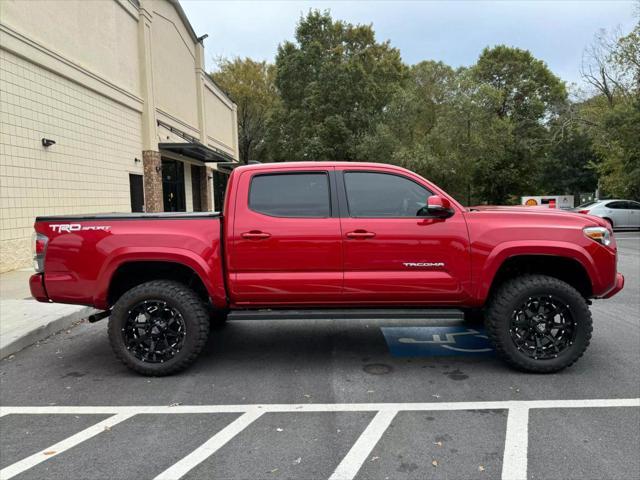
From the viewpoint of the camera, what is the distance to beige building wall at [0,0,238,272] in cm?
998

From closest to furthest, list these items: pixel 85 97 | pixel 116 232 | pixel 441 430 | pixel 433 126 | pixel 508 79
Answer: pixel 441 430 → pixel 116 232 → pixel 85 97 → pixel 433 126 → pixel 508 79

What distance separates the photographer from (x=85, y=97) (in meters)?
13.0

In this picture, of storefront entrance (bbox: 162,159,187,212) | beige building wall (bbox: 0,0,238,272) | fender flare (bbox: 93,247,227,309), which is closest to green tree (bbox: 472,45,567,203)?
storefront entrance (bbox: 162,159,187,212)

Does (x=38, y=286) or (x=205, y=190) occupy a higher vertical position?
(x=205, y=190)

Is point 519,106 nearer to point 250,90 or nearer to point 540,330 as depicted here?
point 250,90

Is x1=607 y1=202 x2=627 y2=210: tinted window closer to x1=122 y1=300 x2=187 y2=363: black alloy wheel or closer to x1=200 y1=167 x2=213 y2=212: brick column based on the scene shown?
x1=200 y1=167 x2=213 y2=212: brick column

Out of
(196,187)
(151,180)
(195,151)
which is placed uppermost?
(195,151)

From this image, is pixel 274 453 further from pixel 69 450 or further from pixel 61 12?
pixel 61 12

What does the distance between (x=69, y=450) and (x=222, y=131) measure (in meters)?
28.5

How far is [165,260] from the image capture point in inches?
180

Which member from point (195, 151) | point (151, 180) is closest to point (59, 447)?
point (151, 180)

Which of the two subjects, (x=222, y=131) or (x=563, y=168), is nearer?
(x=222, y=131)

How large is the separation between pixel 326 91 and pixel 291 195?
33536mm

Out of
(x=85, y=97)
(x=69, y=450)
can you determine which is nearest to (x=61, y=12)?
(x=85, y=97)
